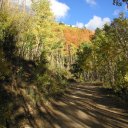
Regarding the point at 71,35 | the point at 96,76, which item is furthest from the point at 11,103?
the point at 71,35

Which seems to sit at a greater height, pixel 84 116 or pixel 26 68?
pixel 26 68

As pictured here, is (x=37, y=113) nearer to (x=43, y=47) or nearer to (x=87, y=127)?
(x=87, y=127)

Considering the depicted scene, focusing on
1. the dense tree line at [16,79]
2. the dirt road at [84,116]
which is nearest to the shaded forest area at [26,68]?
the dense tree line at [16,79]

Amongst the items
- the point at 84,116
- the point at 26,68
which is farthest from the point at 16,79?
the point at 84,116

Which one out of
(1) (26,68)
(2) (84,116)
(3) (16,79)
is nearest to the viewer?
(2) (84,116)

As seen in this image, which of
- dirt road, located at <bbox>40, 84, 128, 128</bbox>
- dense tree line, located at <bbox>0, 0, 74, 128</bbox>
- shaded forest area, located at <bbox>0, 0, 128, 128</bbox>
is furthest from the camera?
dirt road, located at <bbox>40, 84, 128, 128</bbox>

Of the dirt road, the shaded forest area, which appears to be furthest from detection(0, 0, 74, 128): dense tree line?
the dirt road

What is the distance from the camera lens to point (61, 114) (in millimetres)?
21578

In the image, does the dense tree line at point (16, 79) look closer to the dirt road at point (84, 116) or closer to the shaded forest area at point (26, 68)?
the shaded forest area at point (26, 68)

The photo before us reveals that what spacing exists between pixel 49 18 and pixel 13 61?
31.7 meters

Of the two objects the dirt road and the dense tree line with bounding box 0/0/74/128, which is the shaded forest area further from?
the dirt road

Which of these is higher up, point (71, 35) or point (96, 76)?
point (71, 35)

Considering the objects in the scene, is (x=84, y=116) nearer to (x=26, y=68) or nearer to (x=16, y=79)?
(x=16, y=79)

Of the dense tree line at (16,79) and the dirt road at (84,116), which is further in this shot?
the dirt road at (84,116)
